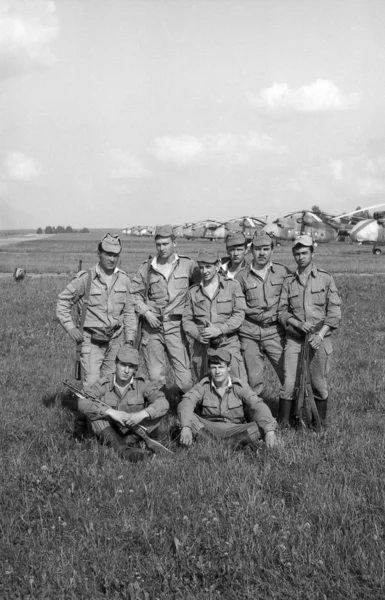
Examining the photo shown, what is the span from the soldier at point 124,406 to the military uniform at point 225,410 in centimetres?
32

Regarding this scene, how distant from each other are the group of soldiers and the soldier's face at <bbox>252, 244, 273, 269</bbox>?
2cm

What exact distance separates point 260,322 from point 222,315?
0.48 meters

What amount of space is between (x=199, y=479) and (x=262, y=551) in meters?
1.14

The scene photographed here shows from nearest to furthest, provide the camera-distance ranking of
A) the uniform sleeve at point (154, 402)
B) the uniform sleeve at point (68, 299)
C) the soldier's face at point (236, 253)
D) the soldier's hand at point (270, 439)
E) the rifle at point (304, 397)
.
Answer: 1. the soldier's hand at point (270, 439)
2. the uniform sleeve at point (154, 402)
3. the rifle at point (304, 397)
4. the uniform sleeve at point (68, 299)
5. the soldier's face at point (236, 253)

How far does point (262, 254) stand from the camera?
22.9 ft

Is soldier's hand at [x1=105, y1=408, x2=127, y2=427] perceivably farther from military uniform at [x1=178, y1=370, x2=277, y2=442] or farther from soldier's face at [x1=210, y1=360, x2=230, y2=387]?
soldier's face at [x1=210, y1=360, x2=230, y2=387]

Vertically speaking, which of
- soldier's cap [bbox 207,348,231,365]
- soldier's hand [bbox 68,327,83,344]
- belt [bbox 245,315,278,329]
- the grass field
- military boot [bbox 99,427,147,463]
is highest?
belt [bbox 245,315,278,329]

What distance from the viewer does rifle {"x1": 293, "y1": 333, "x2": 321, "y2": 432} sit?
676 centimetres

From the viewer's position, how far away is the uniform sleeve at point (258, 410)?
6156mm

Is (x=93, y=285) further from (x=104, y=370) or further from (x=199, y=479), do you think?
(x=199, y=479)

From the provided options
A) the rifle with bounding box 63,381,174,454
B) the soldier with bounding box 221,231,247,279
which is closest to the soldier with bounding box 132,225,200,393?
the soldier with bounding box 221,231,247,279

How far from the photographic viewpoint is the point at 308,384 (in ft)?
22.5

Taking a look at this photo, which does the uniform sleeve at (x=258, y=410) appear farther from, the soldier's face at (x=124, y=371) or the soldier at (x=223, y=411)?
the soldier's face at (x=124, y=371)

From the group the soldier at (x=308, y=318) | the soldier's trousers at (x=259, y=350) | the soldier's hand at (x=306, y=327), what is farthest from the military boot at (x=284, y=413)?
the soldier's hand at (x=306, y=327)
